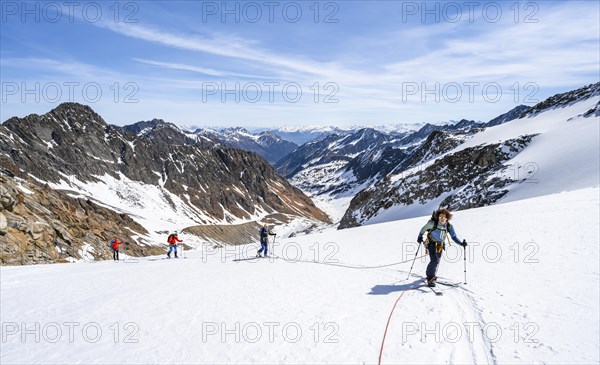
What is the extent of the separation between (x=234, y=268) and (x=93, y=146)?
17507 cm

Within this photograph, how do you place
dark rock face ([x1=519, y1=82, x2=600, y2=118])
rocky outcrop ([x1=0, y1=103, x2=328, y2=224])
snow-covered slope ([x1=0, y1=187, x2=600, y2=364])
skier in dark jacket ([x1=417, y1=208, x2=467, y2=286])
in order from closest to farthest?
1. snow-covered slope ([x1=0, y1=187, x2=600, y2=364])
2. skier in dark jacket ([x1=417, y1=208, x2=467, y2=286])
3. dark rock face ([x1=519, y1=82, x2=600, y2=118])
4. rocky outcrop ([x1=0, y1=103, x2=328, y2=224])

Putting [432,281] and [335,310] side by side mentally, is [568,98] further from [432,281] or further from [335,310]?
[335,310]

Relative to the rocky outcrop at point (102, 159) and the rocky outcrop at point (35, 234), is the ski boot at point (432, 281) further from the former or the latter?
the rocky outcrop at point (102, 159)

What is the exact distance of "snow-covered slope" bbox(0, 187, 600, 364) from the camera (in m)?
7.64

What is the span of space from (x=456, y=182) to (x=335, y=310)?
64.3m

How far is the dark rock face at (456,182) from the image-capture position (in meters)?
55.7

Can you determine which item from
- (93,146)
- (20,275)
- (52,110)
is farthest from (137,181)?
(20,275)

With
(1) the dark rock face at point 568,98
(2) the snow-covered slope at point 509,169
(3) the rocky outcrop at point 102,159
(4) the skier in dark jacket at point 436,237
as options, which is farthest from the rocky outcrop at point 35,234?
(1) the dark rock face at point 568,98

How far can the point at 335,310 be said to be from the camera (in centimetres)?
992

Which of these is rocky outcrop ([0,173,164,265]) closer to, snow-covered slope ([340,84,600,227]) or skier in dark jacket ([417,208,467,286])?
skier in dark jacket ([417,208,467,286])

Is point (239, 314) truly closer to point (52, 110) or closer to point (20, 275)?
point (20, 275)

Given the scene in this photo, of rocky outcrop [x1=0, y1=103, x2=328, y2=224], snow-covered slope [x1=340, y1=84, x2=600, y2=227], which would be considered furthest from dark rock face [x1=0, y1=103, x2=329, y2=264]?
snow-covered slope [x1=340, y1=84, x2=600, y2=227]

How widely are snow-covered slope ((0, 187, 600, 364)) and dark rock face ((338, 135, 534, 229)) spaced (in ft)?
132

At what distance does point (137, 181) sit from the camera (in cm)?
16462
